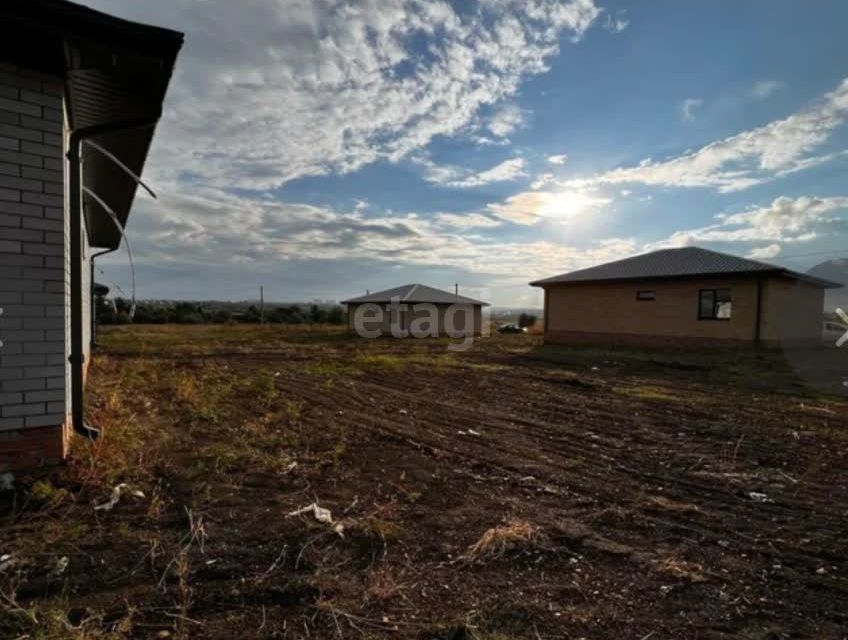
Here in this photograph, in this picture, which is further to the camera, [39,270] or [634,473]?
[634,473]

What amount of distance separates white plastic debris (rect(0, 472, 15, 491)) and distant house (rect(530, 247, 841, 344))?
19597mm

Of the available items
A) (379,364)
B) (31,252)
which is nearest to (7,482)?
(31,252)

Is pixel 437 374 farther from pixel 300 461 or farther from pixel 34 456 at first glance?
pixel 34 456

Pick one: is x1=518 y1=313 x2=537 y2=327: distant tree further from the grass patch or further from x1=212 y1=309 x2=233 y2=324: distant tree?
the grass patch

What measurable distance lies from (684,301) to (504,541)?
18.7 metres

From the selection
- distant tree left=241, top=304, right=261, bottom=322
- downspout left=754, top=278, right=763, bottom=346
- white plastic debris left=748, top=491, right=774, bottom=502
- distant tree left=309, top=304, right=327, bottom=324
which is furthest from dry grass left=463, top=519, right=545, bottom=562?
distant tree left=241, top=304, right=261, bottom=322

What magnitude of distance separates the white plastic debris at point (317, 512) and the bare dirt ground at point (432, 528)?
4 cm

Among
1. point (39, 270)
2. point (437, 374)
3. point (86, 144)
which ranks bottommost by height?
point (437, 374)

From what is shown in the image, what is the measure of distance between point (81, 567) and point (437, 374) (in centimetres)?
942

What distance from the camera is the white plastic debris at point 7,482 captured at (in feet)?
11.6

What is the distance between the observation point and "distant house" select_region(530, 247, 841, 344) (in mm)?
17406

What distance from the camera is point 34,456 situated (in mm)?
3756

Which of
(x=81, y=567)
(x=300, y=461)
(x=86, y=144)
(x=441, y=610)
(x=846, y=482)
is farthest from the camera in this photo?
(x=86, y=144)

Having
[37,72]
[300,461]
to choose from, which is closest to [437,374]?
[300,461]
